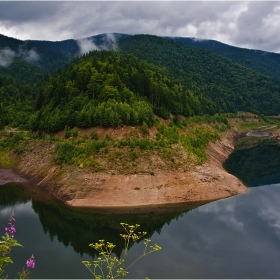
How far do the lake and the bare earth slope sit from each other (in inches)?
88.8

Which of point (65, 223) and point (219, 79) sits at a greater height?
point (219, 79)

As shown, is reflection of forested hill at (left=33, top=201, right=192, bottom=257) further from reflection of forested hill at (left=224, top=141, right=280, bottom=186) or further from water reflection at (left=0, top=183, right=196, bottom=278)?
reflection of forested hill at (left=224, top=141, right=280, bottom=186)

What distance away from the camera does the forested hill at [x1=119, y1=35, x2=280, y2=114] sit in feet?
488

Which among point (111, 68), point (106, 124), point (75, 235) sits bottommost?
point (75, 235)

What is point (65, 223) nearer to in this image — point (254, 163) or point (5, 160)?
point (5, 160)

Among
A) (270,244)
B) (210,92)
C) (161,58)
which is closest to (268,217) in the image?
(270,244)

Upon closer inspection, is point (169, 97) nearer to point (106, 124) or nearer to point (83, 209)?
point (106, 124)

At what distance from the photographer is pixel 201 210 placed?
4869cm

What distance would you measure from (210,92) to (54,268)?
130 m

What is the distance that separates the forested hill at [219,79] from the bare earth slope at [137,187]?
74857 millimetres

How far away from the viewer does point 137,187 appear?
51.4 meters

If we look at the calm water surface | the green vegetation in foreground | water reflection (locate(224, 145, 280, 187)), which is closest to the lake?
the calm water surface

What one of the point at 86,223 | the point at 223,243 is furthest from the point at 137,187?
the point at 223,243

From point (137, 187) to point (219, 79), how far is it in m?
137
